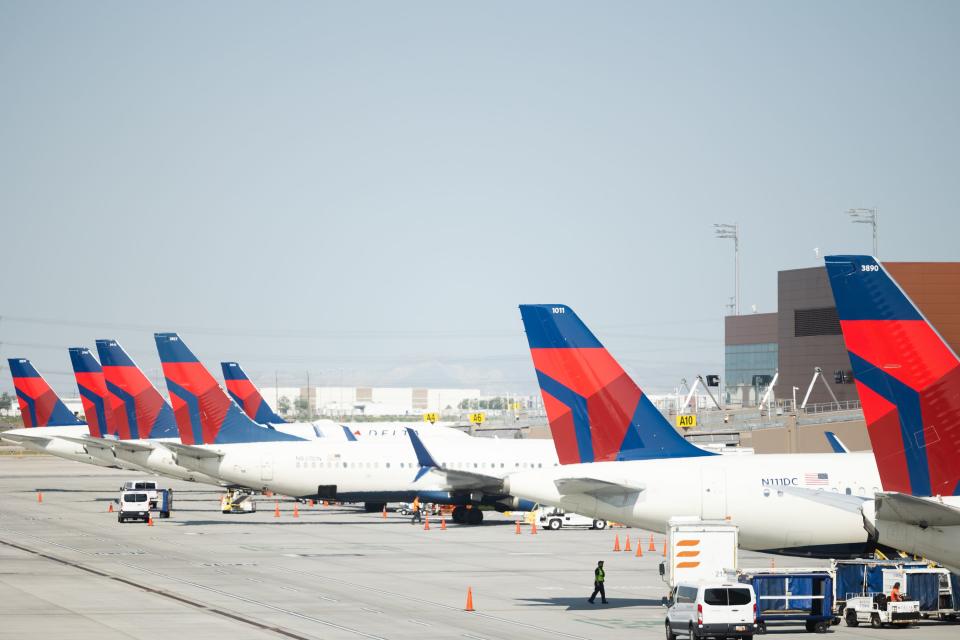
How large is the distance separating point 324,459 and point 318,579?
911 inches

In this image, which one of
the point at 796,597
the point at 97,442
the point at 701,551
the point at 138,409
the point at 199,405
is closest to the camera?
the point at 701,551

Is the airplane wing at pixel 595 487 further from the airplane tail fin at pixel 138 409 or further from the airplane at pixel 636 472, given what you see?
the airplane tail fin at pixel 138 409

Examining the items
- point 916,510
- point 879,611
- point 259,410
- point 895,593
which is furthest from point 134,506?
point 916,510

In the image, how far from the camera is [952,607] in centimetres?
3525

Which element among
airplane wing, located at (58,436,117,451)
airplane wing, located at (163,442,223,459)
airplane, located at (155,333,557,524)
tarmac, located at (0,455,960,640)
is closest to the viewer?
tarmac, located at (0,455,960,640)

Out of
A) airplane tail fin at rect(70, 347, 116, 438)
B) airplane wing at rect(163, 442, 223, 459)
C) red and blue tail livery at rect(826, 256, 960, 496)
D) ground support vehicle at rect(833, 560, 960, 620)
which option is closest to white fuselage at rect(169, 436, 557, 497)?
airplane wing at rect(163, 442, 223, 459)

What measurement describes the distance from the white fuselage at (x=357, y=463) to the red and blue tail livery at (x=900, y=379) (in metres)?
43.0

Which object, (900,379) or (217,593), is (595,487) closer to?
(900,379)

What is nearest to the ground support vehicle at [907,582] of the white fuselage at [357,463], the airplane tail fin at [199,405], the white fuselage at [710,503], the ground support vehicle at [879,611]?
the ground support vehicle at [879,611]

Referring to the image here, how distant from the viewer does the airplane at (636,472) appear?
117 ft

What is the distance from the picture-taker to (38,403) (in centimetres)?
9675

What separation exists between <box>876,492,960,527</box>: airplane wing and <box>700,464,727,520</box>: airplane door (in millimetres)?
9624

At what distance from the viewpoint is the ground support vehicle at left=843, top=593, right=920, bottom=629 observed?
34062 millimetres

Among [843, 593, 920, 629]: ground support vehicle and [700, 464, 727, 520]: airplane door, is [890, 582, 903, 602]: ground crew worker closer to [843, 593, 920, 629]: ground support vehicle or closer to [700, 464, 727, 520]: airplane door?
[843, 593, 920, 629]: ground support vehicle
